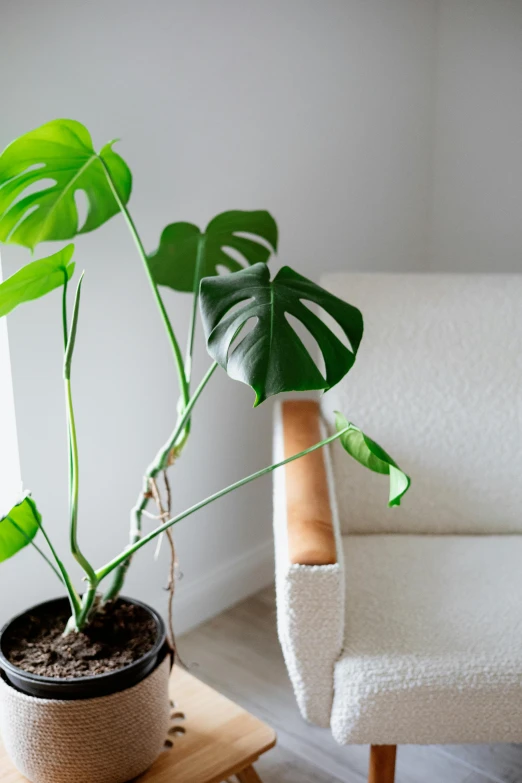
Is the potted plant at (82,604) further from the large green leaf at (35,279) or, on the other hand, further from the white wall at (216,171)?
the white wall at (216,171)

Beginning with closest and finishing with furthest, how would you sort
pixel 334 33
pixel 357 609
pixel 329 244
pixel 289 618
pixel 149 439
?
pixel 289 618
pixel 357 609
pixel 149 439
pixel 334 33
pixel 329 244

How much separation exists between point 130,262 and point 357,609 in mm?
791

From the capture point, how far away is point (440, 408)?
1.61 metres

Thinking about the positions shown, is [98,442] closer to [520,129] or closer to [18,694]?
[18,694]

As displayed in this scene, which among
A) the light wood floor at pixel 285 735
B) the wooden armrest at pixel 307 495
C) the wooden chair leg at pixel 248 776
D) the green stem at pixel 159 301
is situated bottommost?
the light wood floor at pixel 285 735

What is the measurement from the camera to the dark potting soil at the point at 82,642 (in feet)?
3.60

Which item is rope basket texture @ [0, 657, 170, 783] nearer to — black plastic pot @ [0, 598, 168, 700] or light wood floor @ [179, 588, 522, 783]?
black plastic pot @ [0, 598, 168, 700]

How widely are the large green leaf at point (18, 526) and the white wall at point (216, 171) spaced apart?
47 centimetres

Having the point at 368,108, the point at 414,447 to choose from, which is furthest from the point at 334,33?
the point at 414,447

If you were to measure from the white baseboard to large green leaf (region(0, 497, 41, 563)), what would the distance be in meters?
0.88

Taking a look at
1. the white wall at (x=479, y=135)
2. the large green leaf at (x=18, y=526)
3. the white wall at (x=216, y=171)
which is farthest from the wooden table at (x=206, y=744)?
the white wall at (x=479, y=135)

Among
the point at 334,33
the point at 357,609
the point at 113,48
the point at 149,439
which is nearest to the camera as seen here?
the point at 357,609

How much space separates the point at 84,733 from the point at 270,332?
24.0 inches

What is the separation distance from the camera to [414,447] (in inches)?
63.0
